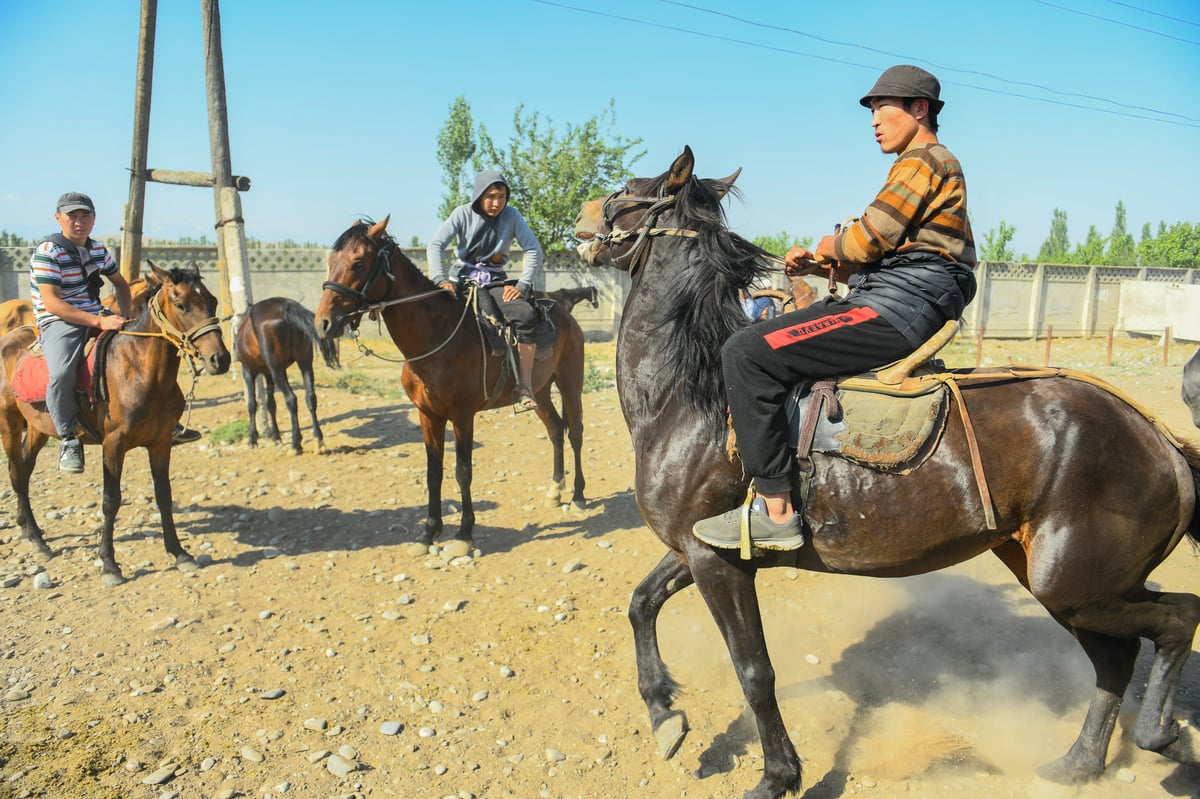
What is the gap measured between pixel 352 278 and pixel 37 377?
2.70m

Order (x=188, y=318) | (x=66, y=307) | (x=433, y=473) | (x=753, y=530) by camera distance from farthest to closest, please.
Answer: (x=433, y=473)
(x=188, y=318)
(x=66, y=307)
(x=753, y=530)

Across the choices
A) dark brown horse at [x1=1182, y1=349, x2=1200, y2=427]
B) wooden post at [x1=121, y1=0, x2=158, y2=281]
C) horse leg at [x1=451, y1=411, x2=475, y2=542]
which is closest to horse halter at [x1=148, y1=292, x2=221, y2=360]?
horse leg at [x1=451, y1=411, x2=475, y2=542]

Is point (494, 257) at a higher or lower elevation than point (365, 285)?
higher

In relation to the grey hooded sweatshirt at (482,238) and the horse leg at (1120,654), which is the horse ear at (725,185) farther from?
the grey hooded sweatshirt at (482,238)

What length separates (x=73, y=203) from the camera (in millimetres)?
5875

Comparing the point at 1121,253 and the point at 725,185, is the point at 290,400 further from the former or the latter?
the point at 1121,253

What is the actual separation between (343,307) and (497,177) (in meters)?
1.94

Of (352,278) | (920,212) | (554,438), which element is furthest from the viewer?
(554,438)

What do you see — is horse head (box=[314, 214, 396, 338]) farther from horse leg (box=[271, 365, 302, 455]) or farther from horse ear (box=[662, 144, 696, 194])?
horse leg (box=[271, 365, 302, 455])

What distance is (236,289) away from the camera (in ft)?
36.2

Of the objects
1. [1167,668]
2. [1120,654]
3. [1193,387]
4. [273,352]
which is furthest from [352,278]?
[1167,668]

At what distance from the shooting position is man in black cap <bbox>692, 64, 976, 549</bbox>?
3002 mm

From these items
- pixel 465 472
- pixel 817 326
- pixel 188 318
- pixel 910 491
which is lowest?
pixel 465 472

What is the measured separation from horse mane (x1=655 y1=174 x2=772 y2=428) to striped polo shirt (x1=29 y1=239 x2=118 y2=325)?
5214 millimetres
